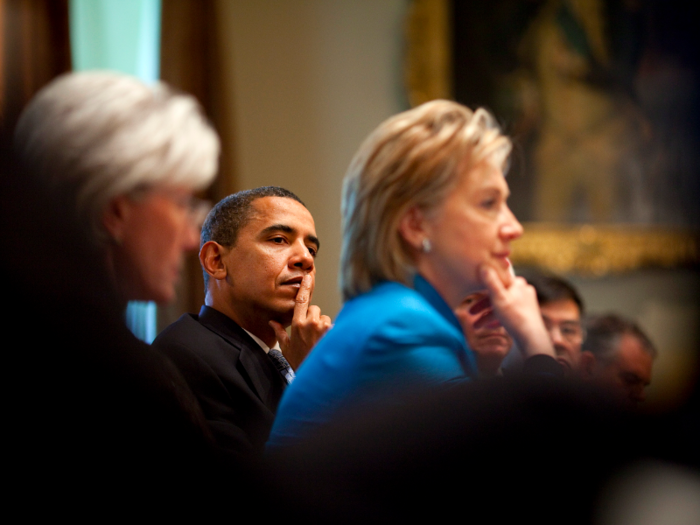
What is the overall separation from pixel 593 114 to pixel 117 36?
129 inches

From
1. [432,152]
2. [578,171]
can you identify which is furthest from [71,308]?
[578,171]

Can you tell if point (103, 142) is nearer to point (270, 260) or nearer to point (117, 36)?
point (270, 260)

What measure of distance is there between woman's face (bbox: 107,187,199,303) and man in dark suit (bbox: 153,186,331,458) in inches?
10.7

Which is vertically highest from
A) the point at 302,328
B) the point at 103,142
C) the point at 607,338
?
A: the point at 103,142

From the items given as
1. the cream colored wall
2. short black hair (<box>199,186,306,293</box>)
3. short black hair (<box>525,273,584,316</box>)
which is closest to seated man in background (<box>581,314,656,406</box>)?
short black hair (<box>525,273,584,316</box>)

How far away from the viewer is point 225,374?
109cm

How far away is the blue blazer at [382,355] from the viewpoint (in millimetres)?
865

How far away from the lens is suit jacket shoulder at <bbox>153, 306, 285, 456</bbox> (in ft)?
3.52

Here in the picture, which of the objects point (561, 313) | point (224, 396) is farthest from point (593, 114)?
point (224, 396)

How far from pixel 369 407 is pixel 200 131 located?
0.42 meters

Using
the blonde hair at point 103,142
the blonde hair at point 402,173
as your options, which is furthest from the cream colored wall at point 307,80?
the blonde hair at point 103,142

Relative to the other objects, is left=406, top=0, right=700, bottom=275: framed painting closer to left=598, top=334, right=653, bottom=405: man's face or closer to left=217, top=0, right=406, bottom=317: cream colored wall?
left=217, top=0, right=406, bottom=317: cream colored wall

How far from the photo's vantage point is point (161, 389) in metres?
0.85

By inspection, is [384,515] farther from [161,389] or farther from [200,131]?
[200,131]
